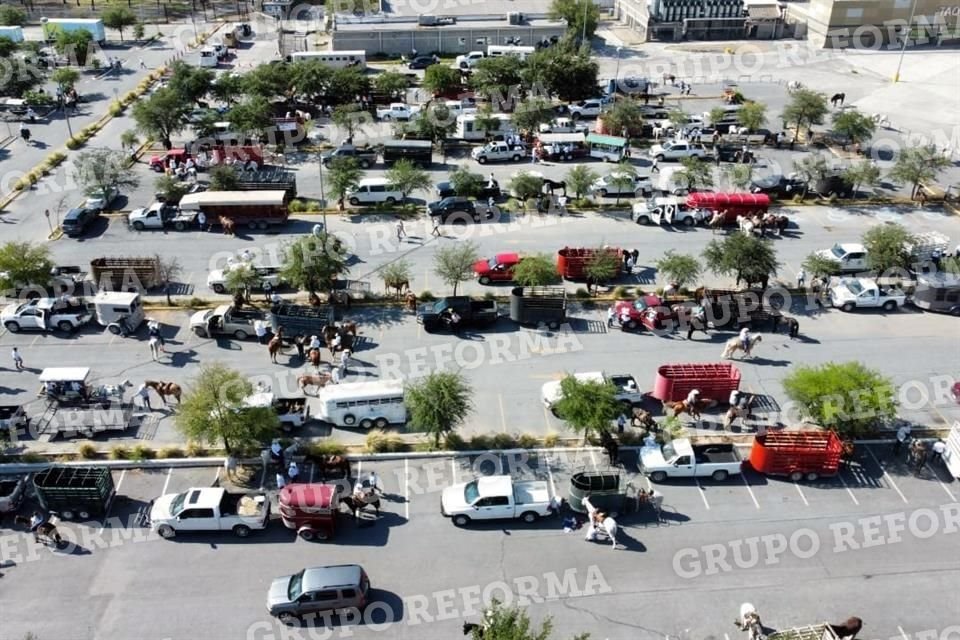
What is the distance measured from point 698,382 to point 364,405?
12502 millimetres

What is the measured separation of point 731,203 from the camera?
43656mm

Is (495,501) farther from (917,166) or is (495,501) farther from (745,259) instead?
(917,166)

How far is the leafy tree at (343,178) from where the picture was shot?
44.6m

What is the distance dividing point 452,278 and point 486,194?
12.7 m

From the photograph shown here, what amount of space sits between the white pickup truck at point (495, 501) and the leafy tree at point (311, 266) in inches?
545

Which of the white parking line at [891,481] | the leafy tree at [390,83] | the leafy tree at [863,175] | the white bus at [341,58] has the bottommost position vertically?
the white parking line at [891,481]

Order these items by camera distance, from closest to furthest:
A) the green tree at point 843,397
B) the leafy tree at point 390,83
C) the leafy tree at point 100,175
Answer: the green tree at point 843,397
the leafy tree at point 100,175
the leafy tree at point 390,83

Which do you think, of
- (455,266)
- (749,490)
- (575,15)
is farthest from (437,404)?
(575,15)

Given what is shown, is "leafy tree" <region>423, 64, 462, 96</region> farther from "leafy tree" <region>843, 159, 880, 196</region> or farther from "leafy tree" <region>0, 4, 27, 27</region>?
"leafy tree" <region>0, 4, 27, 27</region>

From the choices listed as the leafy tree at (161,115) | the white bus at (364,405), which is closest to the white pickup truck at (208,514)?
the white bus at (364,405)

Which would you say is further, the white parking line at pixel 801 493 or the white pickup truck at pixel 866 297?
the white pickup truck at pixel 866 297

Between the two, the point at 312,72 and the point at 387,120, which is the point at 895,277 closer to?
the point at 387,120

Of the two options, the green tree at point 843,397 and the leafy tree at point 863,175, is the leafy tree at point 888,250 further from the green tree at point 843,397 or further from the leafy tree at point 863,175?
the green tree at point 843,397

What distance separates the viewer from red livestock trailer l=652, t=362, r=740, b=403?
29.4 meters
